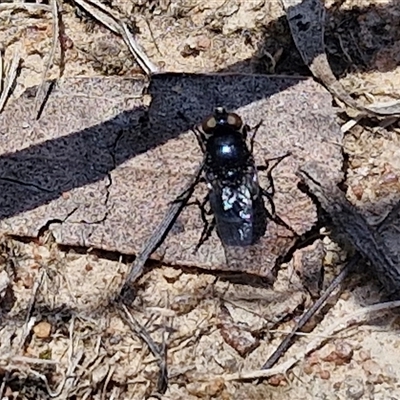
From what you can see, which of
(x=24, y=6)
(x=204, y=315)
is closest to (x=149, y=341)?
(x=204, y=315)

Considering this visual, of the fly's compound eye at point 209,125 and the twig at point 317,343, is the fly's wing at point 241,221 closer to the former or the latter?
the fly's compound eye at point 209,125

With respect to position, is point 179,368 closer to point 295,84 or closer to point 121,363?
point 121,363

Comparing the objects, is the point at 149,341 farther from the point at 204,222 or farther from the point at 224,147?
the point at 224,147

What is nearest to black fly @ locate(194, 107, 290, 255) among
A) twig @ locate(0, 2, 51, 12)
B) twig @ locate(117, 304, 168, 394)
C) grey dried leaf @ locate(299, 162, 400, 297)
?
grey dried leaf @ locate(299, 162, 400, 297)

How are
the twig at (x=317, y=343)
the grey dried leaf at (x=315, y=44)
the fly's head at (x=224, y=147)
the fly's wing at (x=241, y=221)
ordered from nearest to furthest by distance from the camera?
the twig at (x=317, y=343) → the fly's wing at (x=241, y=221) → the fly's head at (x=224, y=147) → the grey dried leaf at (x=315, y=44)

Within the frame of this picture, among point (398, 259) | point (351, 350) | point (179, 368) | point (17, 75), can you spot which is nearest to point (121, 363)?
point (179, 368)

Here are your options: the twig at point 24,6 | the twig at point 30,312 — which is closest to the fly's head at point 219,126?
the twig at point 30,312
